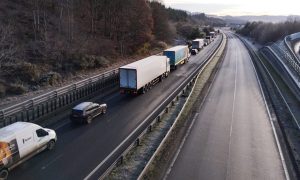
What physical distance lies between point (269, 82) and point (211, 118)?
19.0 metres

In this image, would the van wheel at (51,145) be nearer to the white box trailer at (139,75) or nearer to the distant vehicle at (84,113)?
the distant vehicle at (84,113)

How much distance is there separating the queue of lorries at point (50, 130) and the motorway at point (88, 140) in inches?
23.9

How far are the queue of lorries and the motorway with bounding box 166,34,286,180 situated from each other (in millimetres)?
6969

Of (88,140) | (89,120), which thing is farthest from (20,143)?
(89,120)

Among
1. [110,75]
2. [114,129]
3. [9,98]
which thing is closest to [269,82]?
[110,75]

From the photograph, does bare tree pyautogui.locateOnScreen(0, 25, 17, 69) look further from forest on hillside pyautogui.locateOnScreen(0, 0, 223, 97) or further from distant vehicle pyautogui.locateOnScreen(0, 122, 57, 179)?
distant vehicle pyautogui.locateOnScreen(0, 122, 57, 179)

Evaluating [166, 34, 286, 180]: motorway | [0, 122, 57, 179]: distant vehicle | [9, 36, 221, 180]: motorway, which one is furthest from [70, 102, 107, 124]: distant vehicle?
[166, 34, 286, 180]: motorway

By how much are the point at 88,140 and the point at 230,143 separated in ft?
30.9

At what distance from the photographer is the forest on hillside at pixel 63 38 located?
3369 cm

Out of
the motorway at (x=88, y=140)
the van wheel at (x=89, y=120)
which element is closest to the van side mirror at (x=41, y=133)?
the motorway at (x=88, y=140)

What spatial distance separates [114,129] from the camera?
22.8 metres

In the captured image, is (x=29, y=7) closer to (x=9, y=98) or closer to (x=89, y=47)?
(x=89, y=47)

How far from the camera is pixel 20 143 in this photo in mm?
16641

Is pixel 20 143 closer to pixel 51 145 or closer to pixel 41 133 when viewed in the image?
pixel 41 133
